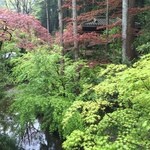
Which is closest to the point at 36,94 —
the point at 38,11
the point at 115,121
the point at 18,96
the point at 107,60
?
the point at 18,96

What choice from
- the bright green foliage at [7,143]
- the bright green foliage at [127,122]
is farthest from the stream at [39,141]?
the bright green foliage at [127,122]

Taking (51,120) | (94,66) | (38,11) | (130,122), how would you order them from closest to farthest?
1. (130,122)
2. (51,120)
3. (94,66)
4. (38,11)

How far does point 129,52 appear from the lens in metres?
12.0

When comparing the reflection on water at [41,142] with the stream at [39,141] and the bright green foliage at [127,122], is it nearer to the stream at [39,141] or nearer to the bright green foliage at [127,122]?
the stream at [39,141]

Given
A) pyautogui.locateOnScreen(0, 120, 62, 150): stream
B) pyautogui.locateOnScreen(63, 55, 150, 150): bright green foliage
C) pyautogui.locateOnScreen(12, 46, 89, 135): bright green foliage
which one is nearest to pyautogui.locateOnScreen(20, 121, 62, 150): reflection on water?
pyautogui.locateOnScreen(0, 120, 62, 150): stream

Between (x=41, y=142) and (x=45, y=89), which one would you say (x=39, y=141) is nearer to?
(x=41, y=142)

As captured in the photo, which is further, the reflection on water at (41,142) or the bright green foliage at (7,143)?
the reflection on water at (41,142)

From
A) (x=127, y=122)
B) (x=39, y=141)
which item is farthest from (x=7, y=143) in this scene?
(x=127, y=122)

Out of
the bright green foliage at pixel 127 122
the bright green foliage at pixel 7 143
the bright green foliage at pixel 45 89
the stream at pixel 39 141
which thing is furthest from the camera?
the stream at pixel 39 141

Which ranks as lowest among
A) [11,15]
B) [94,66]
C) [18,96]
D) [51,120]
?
[51,120]

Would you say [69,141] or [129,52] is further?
[129,52]

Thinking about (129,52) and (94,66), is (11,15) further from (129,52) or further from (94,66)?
(129,52)

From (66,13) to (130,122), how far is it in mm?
31975

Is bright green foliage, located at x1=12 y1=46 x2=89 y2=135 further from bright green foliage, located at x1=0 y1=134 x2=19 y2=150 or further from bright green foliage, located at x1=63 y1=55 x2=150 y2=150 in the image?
bright green foliage, located at x1=63 y1=55 x2=150 y2=150
